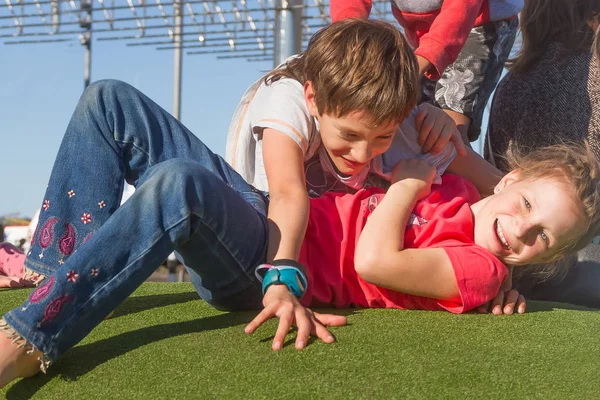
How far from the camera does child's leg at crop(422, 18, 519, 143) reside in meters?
3.25

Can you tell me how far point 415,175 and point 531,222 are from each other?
0.37 m

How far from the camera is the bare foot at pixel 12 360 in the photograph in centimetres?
Result: 173

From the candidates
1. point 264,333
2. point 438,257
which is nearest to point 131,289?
point 264,333

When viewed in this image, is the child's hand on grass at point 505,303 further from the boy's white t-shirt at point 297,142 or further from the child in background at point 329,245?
the boy's white t-shirt at point 297,142

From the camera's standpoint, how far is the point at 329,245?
7.63 feet

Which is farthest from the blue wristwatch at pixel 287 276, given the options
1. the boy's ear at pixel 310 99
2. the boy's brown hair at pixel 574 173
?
the boy's brown hair at pixel 574 173

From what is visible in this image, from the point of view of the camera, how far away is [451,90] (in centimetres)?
327

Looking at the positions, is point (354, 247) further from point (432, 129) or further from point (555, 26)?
point (555, 26)

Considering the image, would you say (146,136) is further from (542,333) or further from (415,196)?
(542,333)

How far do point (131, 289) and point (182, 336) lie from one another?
0.19 metres

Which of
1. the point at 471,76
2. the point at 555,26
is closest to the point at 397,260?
the point at 471,76

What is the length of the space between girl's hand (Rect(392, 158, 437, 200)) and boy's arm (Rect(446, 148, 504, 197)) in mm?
247

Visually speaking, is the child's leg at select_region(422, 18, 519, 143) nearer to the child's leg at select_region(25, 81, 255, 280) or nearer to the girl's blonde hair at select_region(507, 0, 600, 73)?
the girl's blonde hair at select_region(507, 0, 600, 73)

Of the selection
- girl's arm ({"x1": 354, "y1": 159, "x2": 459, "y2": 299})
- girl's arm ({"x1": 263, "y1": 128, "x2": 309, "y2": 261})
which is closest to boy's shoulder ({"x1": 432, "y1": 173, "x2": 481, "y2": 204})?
girl's arm ({"x1": 354, "y1": 159, "x2": 459, "y2": 299})
